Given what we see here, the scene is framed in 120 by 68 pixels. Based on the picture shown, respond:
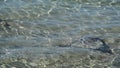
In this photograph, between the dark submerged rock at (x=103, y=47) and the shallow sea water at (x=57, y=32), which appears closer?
the shallow sea water at (x=57, y=32)

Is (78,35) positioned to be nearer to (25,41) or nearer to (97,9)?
(25,41)

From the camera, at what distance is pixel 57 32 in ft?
29.0

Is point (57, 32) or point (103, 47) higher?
point (57, 32)

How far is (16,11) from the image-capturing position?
10102mm

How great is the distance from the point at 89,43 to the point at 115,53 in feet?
2.22

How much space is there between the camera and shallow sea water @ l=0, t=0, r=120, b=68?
7.31 m

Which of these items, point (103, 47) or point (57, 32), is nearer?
point (103, 47)

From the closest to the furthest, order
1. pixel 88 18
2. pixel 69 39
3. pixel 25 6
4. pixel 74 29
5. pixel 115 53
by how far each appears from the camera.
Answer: pixel 115 53, pixel 69 39, pixel 74 29, pixel 88 18, pixel 25 6

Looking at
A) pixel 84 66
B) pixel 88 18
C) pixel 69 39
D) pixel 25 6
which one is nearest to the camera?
pixel 84 66

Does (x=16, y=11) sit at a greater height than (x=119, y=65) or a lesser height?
greater

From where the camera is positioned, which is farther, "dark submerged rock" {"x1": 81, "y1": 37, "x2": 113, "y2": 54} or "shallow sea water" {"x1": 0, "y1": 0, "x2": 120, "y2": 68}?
"dark submerged rock" {"x1": 81, "y1": 37, "x2": 113, "y2": 54}

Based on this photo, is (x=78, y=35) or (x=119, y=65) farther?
(x=78, y=35)

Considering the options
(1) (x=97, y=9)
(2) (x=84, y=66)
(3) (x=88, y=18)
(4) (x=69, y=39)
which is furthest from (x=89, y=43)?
(1) (x=97, y=9)

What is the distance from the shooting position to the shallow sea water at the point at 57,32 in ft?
24.0
